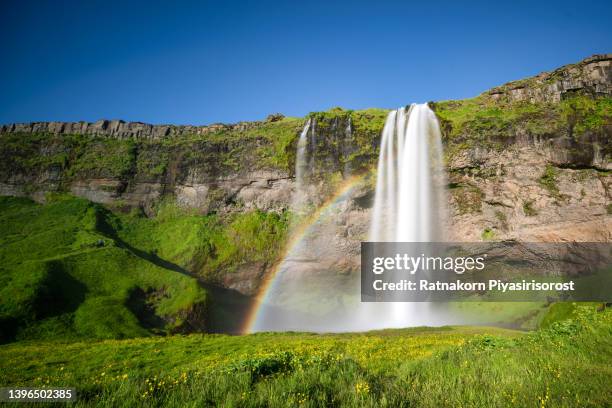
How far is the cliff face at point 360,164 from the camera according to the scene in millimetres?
41656

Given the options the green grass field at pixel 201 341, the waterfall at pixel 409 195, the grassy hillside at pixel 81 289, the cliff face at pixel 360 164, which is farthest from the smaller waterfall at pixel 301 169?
the grassy hillside at pixel 81 289

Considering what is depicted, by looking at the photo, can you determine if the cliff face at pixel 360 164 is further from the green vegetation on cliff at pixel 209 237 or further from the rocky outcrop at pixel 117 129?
the green vegetation on cliff at pixel 209 237

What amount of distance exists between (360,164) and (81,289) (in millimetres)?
33233

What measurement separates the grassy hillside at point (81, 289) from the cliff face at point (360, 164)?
512 inches

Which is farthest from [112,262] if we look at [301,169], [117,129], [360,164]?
[117,129]

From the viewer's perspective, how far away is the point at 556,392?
6734 mm

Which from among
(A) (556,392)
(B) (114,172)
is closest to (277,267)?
(B) (114,172)

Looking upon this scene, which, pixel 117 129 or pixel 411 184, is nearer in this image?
pixel 411 184

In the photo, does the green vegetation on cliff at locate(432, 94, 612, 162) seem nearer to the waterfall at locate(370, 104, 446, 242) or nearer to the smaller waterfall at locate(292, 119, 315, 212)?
the waterfall at locate(370, 104, 446, 242)

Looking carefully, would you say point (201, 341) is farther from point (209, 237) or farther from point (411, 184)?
point (411, 184)

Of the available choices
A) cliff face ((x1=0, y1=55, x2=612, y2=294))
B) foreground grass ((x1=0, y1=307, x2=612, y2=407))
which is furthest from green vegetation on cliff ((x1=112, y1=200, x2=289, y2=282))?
foreground grass ((x1=0, y1=307, x2=612, y2=407))

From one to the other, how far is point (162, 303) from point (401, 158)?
103 ft

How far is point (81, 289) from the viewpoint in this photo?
34500mm

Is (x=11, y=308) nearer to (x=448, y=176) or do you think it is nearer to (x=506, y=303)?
(x=448, y=176)
